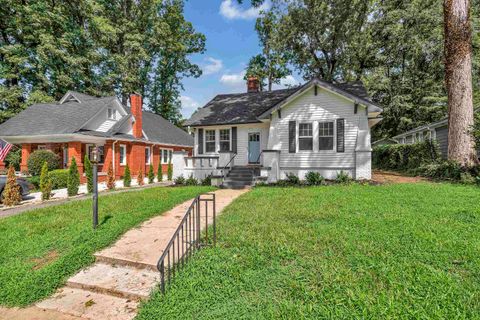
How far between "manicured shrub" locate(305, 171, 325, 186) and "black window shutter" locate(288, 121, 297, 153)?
164 cm

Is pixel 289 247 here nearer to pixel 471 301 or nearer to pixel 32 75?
pixel 471 301

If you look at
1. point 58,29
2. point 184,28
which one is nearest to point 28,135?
point 58,29

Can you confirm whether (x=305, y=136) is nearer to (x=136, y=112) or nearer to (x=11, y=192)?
(x=11, y=192)

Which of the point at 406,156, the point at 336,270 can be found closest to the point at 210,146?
the point at 336,270

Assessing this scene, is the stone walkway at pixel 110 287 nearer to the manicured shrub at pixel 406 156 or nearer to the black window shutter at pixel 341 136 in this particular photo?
the black window shutter at pixel 341 136

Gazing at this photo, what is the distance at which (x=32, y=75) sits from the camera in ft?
74.7

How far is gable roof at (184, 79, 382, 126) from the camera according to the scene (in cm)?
1220

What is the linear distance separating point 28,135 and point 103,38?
15.7 meters

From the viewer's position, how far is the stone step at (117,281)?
346 centimetres

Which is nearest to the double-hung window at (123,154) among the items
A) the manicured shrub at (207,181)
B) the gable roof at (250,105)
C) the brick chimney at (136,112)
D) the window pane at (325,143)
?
the brick chimney at (136,112)

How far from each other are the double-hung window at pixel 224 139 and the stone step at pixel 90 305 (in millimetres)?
11508

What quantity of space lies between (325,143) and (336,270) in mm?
9692

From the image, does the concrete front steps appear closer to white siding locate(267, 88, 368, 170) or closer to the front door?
the front door

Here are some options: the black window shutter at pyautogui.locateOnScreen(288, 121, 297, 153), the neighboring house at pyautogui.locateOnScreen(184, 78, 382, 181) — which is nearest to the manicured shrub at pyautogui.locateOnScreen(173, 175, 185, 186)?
the neighboring house at pyautogui.locateOnScreen(184, 78, 382, 181)
